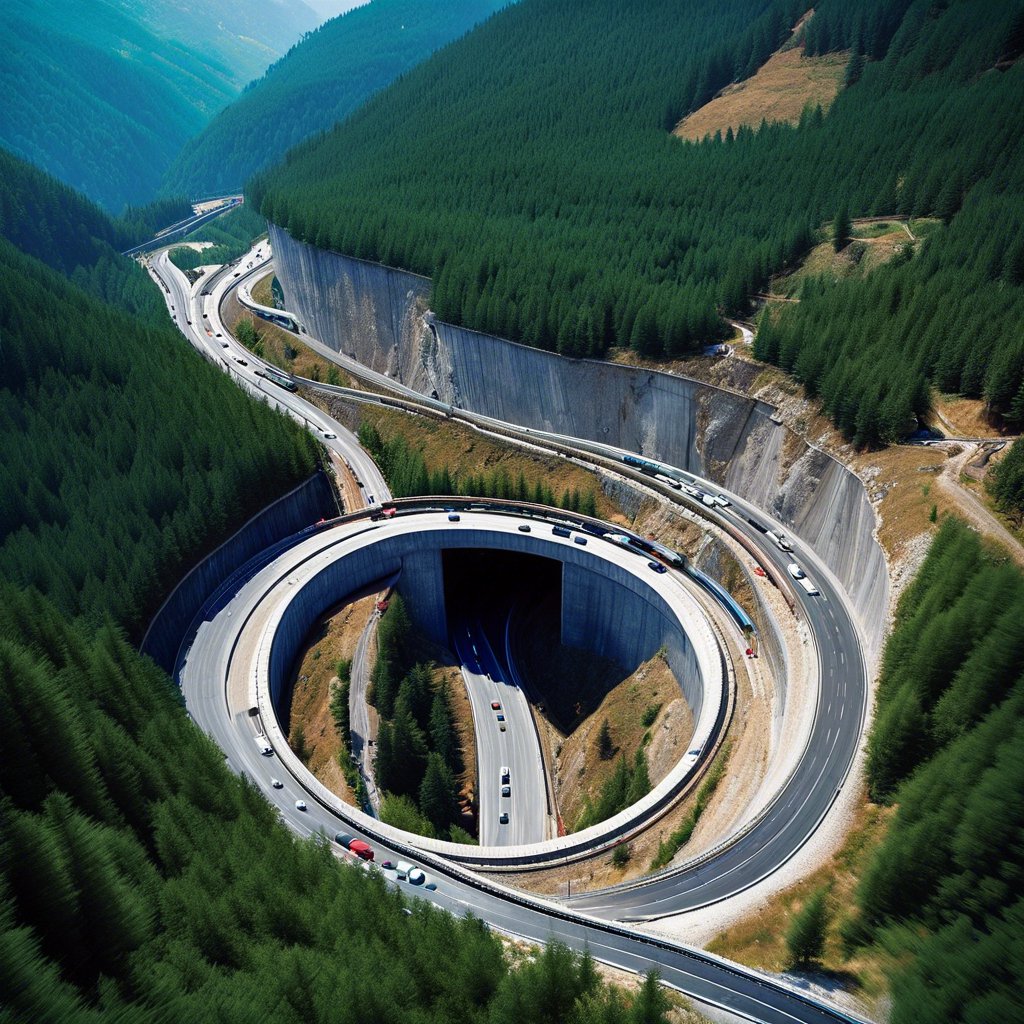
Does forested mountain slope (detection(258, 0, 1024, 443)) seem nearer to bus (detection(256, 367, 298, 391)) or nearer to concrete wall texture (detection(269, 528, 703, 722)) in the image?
bus (detection(256, 367, 298, 391))

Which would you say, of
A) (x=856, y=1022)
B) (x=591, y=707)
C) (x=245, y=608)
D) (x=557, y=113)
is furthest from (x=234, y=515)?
(x=557, y=113)

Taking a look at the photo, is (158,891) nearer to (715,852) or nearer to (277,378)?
(715,852)

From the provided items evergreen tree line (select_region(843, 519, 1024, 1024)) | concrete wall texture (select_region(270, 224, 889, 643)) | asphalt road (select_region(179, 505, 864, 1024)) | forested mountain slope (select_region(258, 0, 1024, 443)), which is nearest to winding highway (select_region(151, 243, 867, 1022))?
asphalt road (select_region(179, 505, 864, 1024))

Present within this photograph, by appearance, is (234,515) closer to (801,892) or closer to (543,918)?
(543,918)

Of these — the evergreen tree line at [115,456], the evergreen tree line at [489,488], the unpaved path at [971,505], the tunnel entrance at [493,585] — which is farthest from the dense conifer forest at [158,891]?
the unpaved path at [971,505]

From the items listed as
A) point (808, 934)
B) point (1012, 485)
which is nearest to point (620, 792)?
point (808, 934)
